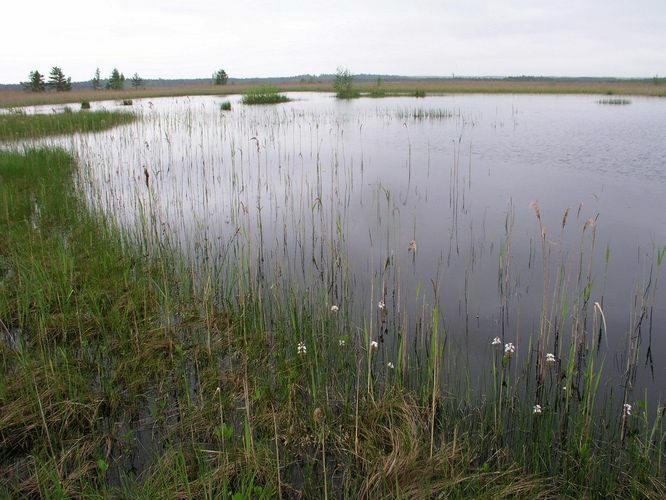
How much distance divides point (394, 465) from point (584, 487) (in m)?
0.94

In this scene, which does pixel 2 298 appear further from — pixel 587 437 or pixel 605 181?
pixel 605 181

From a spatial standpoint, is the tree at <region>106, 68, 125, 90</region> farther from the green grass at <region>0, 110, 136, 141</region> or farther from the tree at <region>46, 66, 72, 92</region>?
the green grass at <region>0, 110, 136, 141</region>

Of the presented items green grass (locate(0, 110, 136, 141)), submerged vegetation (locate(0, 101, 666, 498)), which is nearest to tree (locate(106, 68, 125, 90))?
green grass (locate(0, 110, 136, 141))

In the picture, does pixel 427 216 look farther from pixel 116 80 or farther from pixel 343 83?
pixel 116 80

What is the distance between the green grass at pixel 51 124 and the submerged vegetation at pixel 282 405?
11053 millimetres

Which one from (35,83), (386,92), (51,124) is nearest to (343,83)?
(386,92)

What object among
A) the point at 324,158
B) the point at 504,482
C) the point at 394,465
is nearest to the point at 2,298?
the point at 394,465

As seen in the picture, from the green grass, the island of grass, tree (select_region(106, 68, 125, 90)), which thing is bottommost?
the green grass

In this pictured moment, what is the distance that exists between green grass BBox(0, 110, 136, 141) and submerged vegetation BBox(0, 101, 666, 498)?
11.1 meters

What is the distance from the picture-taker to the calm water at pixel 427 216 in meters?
4.50

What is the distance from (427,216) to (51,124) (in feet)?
42.3

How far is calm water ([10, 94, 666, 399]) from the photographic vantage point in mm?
4504

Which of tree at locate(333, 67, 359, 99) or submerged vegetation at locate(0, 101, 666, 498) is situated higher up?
tree at locate(333, 67, 359, 99)

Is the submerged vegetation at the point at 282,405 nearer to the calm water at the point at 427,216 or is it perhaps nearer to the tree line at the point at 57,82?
the calm water at the point at 427,216
